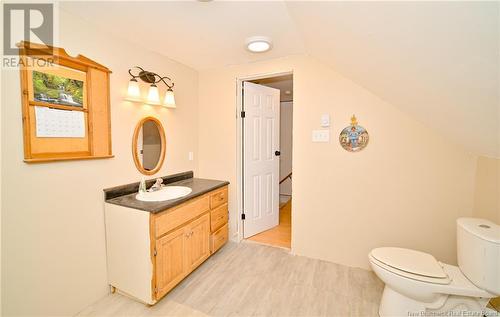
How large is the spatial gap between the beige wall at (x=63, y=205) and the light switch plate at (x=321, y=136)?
1.69m

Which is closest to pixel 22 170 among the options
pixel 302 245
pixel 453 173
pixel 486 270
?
pixel 302 245

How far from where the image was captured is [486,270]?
124 cm

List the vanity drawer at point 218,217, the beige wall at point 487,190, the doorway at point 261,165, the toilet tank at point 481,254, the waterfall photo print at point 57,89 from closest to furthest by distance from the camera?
the toilet tank at point 481,254 < the waterfall photo print at point 57,89 < the beige wall at point 487,190 < the vanity drawer at point 218,217 < the doorway at point 261,165

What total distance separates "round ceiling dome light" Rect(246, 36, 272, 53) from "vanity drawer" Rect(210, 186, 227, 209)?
1479mm

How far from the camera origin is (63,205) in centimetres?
149

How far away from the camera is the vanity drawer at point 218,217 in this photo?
2250mm

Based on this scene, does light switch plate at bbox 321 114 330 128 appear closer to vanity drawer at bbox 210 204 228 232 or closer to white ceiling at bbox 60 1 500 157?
white ceiling at bbox 60 1 500 157

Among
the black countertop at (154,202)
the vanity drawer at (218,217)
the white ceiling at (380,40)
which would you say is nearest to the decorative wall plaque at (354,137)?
the white ceiling at (380,40)

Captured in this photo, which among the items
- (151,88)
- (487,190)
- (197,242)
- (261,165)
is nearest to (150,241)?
(197,242)

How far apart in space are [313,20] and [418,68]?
692mm

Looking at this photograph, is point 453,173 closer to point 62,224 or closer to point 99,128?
point 99,128

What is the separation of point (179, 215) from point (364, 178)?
1.73m

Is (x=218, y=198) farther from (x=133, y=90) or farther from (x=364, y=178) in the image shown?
(x=364, y=178)

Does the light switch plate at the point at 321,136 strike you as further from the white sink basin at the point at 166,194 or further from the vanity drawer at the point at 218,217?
the white sink basin at the point at 166,194
